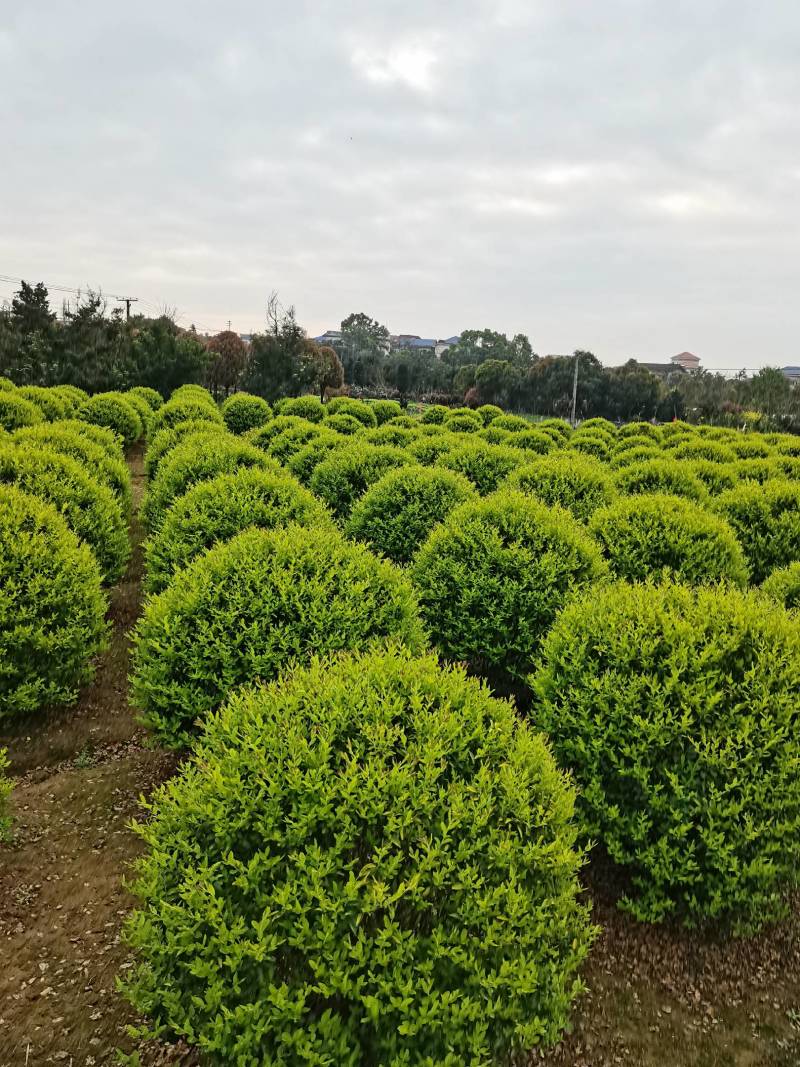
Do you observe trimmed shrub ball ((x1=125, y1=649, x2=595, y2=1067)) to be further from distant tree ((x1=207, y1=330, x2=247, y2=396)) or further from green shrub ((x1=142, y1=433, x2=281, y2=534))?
distant tree ((x1=207, y1=330, x2=247, y2=396))

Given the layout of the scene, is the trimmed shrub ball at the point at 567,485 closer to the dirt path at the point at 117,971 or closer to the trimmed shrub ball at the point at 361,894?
the dirt path at the point at 117,971

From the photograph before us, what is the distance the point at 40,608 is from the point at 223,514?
2196 millimetres

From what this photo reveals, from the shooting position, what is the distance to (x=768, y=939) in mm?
4559

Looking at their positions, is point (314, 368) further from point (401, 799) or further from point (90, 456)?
point (401, 799)

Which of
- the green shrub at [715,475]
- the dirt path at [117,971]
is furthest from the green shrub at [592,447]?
the dirt path at [117,971]

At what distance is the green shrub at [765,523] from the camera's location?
34.6ft

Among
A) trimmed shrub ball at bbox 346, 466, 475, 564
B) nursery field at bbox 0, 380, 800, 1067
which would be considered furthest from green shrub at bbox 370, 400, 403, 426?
nursery field at bbox 0, 380, 800, 1067

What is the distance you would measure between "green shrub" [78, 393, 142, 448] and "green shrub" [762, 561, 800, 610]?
23259mm

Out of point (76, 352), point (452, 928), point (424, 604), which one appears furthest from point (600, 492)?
point (76, 352)

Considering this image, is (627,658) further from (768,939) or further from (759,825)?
(768,939)

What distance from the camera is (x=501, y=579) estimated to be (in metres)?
7.23

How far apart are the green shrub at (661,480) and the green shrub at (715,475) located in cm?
107

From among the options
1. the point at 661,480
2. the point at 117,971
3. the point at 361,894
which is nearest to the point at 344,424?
the point at 661,480

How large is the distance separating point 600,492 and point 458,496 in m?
2.52
